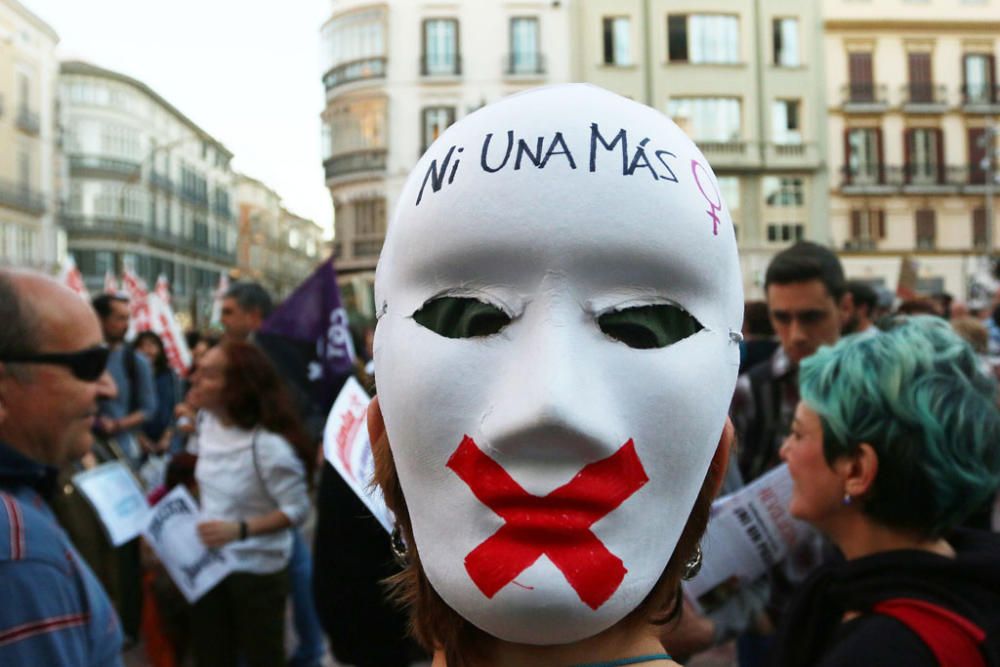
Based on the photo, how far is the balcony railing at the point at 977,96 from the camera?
3275cm

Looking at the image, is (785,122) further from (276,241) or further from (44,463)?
(276,241)

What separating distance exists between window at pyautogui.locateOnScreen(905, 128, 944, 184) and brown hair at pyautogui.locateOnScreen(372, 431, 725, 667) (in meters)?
35.0

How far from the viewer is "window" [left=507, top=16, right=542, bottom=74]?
29156 millimetres

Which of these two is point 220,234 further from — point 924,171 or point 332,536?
point 332,536

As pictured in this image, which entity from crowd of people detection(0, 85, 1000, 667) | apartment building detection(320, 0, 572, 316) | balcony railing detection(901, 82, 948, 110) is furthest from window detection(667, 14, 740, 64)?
crowd of people detection(0, 85, 1000, 667)

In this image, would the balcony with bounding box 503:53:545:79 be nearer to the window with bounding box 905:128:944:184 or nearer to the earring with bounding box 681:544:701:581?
the window with bounding box 905:128:944:184

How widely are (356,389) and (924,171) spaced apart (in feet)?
114

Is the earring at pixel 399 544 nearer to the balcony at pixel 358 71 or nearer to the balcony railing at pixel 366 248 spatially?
the balcony railing at pixel 366 248

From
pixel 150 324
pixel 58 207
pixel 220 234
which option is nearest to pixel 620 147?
pixel 150 324

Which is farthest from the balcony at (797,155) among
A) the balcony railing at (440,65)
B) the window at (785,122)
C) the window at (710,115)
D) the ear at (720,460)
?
the ear at (720,460)

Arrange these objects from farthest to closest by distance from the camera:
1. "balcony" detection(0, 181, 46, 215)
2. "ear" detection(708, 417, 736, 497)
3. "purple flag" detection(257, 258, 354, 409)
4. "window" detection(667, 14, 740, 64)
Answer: "balcony" detection(0, 181, 46, 215) < "window" detection(667, 14, 740, 64) < "purple flag" detection(257, 258, 354, 409) < "ear" detection(708, 417, 736, 497)

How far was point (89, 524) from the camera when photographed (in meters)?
3.96

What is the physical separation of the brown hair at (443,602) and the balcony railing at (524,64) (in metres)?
28.7

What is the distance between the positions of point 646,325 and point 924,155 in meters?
35.7
